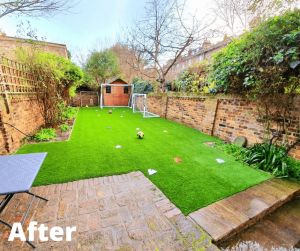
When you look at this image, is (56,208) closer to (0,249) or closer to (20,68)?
(0,249)

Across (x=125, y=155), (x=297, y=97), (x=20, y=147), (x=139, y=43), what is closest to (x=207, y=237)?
(x=125, y=155)

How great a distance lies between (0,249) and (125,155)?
2247 mm

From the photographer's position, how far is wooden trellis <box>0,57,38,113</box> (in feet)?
10.3

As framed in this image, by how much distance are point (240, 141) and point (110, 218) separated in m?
3.88

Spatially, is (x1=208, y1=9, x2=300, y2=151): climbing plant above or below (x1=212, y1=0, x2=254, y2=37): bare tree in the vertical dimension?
below

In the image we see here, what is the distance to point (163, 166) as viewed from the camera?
2914 millimetres

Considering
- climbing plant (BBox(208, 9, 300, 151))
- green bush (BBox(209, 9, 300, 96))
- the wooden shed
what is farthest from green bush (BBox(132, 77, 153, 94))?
climbing plant (BBox(208, 9, 300, 151))

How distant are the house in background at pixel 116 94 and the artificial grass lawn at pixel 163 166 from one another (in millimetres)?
11391

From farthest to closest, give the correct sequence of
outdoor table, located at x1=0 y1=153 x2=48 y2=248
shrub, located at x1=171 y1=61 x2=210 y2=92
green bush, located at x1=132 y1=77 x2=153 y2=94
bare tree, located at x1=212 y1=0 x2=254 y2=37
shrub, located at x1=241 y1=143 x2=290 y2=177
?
green bush, located at x1=132 y1=77 x2=153 y2=94 → bare tree, located at x1=212 y1=0 x2=254 y2=37 → shrub, located at x1=171 y1=61 x2=210 y2=92 → shrub, located at x1=241 y1=143 x2=290 y2=177 → outdoor table, located at x1=0 y1=153 x2=48 y2=248

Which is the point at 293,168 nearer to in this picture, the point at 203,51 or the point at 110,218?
the point at 110,218

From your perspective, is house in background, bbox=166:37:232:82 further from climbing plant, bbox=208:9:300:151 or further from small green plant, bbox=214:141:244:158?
small green plant, bbox=214:141:244:158

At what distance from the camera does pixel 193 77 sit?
725 cm

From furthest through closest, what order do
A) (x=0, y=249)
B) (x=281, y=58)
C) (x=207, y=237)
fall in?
(x=281, y=58)
(x=207, y=237)
(x=0, y=249)

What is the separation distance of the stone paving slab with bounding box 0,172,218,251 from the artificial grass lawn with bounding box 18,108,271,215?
0.23 m
